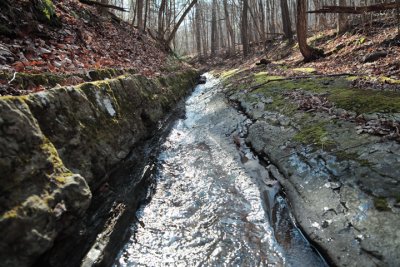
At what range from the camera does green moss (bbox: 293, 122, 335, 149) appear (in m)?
4.48

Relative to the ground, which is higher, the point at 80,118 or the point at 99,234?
the point at 80,118

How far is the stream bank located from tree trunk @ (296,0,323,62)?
599 centimetres

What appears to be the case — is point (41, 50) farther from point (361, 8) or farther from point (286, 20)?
point (286, 20)

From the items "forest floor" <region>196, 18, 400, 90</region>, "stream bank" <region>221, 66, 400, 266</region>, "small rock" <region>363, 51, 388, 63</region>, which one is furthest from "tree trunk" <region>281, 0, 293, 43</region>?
"stream bank" <region>221, 66, 400, 266</region>

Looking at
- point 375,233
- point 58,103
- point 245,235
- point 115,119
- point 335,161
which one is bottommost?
point 245,235

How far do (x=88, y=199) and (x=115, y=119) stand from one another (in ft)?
7.75

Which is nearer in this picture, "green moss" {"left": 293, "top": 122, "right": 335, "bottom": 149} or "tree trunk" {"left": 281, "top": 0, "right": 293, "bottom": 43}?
"green moss" {"left": 293, "top": 122, "right": 335, "bottom": 149}

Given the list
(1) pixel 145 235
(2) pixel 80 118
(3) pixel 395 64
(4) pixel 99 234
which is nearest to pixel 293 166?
(1) pixel 145 235

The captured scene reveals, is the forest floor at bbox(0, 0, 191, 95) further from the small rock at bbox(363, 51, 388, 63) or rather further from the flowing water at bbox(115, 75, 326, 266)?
the small rock at bbox(363, 51, 388, 63)

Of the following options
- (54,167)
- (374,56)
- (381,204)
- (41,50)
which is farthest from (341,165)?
(374,56)

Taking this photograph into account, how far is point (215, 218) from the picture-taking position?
3.85 meters

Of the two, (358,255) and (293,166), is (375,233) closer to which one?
(358,255)

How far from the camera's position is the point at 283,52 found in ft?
59.4

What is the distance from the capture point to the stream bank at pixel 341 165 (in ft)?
9.60
